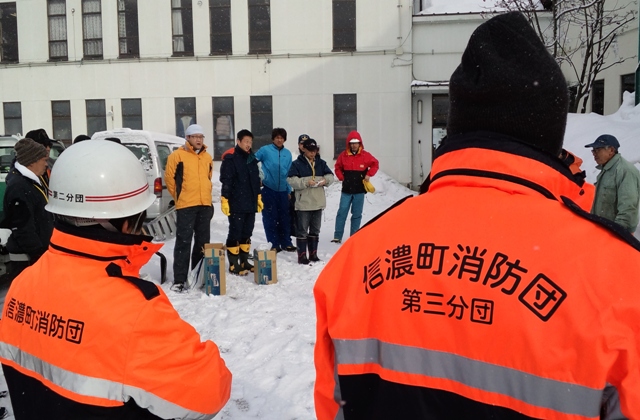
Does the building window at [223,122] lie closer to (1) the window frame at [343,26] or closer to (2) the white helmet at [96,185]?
(1) the window frame at [343,26]

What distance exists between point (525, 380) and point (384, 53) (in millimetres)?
19428

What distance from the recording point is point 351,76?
64.9 ft

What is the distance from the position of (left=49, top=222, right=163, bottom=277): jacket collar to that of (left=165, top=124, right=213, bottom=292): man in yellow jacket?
4870 mm

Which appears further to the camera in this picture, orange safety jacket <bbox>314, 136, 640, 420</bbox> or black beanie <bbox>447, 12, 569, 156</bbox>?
black beanie <bbox>447, 12, 569, 156</bbox>

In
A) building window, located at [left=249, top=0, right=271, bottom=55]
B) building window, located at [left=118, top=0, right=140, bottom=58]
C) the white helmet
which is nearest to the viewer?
the white helmet

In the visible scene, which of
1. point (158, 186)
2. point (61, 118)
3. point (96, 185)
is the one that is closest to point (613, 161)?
point (96, 185)

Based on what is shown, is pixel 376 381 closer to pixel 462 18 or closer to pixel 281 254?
pixel 281 254

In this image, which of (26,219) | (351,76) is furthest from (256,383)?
(351,76)

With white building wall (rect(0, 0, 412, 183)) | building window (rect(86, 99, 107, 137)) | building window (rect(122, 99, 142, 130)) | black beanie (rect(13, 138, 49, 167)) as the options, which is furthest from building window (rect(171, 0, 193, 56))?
black beanie (rect(13, 138, 49, 167))

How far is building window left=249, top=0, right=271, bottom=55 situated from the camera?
20156 millimetres

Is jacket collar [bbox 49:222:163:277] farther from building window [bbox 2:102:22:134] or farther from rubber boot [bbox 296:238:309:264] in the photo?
building window [bbox 2:102:22:134]

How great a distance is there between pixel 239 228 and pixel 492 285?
637 cm

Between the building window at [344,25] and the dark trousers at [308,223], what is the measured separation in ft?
42.0

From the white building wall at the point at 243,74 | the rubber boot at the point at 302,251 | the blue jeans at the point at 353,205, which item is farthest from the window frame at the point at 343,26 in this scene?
the rubber boot at the point at 302,251
